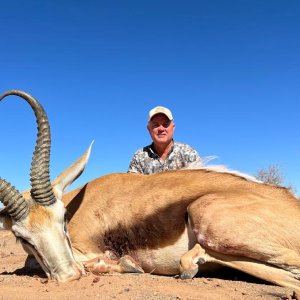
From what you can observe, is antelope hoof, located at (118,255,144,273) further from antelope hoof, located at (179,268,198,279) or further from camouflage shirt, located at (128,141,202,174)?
camouflage shirt, located at (128,141,202,174)

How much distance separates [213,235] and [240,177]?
3.53 ft

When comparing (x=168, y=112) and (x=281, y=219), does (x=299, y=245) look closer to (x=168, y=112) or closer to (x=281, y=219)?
(x=281, y=219)

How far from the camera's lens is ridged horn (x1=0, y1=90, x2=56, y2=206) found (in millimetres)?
5012

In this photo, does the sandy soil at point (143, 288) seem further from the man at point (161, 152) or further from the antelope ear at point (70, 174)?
the man at point (161, 152)

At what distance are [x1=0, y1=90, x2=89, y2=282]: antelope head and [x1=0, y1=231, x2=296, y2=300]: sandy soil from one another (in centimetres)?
21

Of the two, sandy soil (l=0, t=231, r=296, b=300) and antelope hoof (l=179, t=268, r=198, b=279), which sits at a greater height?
antelope hoof (l=179, t=268, r=198, b=279)

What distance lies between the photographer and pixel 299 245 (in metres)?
4.50

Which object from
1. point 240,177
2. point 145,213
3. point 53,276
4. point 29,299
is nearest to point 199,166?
point 240,177

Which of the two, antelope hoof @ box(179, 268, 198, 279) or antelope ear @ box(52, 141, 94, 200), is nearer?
antelope hoof @ box(179, 268, 198, 279)

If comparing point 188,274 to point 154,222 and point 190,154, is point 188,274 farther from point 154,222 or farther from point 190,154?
point 190,154

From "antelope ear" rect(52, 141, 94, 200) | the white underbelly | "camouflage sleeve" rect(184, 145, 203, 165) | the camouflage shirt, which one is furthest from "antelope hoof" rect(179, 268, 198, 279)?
"camouflage sleeve" rect(184, 145, 203, 165)

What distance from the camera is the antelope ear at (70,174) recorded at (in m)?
5.68

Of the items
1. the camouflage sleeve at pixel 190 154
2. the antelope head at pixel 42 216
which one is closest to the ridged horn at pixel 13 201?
the antelope head at pixel 42 216

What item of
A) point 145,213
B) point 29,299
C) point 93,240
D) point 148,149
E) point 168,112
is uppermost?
point 168,112
